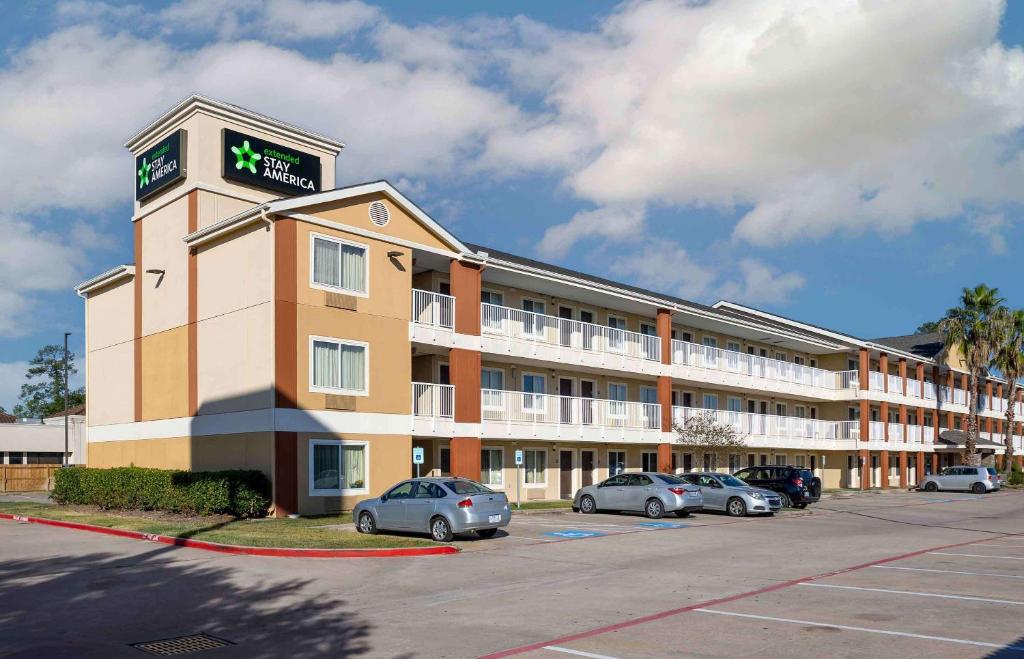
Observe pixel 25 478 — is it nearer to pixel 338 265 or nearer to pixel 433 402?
pixel 433 402

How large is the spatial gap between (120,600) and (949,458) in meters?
71.1

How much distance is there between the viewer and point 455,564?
17.3 meters

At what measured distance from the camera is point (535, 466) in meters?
37.6

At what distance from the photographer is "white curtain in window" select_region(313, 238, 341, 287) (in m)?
27.4

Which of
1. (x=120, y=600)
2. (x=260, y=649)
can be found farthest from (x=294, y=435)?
(x=260, y=649)

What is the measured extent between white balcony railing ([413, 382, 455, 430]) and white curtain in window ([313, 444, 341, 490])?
352cm

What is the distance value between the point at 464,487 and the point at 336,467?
686 cm

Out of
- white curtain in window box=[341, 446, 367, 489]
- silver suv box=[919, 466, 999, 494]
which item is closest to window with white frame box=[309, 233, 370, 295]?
white curtain in window box=[341, 446, 367, 489]

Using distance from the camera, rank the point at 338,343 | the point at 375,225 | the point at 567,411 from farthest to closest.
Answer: the point at 567,411, the point at 375,225, the point at 338,343

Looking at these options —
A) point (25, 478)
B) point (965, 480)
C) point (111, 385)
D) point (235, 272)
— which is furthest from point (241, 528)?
point (965, 480)

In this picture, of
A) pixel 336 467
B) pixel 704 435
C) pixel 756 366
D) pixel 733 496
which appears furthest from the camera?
pixel 756 366

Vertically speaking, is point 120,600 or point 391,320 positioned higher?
point 391,320

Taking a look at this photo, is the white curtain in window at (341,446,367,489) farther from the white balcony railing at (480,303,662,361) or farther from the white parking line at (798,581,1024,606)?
the white parking line at (798,581,1024,606)

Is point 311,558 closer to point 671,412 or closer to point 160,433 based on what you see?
point 160,433
